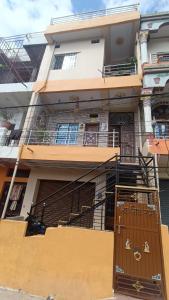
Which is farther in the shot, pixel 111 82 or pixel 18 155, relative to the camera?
pixel 111 82

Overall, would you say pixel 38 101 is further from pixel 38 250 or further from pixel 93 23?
pixel 38 250

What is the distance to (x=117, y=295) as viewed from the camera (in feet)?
14.3

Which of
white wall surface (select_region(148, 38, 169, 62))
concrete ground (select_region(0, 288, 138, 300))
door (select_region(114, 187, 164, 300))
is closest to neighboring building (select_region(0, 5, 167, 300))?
door (select_region(114, 187, 164, 300))

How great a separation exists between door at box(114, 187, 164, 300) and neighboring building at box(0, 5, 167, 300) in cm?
2

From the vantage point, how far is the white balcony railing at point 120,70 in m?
9.89

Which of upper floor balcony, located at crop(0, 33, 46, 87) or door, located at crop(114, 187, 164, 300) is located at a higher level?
upper floor balcony, located at crop(0, 33, 46, 87)

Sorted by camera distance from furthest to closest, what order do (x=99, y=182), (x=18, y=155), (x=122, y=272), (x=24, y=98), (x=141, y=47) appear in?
(x=24, y=98) → (x=141, y=47) → (x=99, y=182) → (x=18, y=155) → (x=122, y=272)

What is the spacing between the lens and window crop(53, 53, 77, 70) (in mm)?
10477

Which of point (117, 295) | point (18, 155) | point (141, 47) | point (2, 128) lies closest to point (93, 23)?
point (141, 47)

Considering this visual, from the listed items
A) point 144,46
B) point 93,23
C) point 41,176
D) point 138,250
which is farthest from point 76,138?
point 138,250

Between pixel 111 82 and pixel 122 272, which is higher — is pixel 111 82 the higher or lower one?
the higher one

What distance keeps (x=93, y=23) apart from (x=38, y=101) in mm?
5002

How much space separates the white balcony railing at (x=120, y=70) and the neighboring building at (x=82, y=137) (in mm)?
49

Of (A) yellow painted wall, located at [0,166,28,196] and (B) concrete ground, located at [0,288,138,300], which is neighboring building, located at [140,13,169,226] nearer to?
(B) concrete ground, located at [0,288,138,300]
